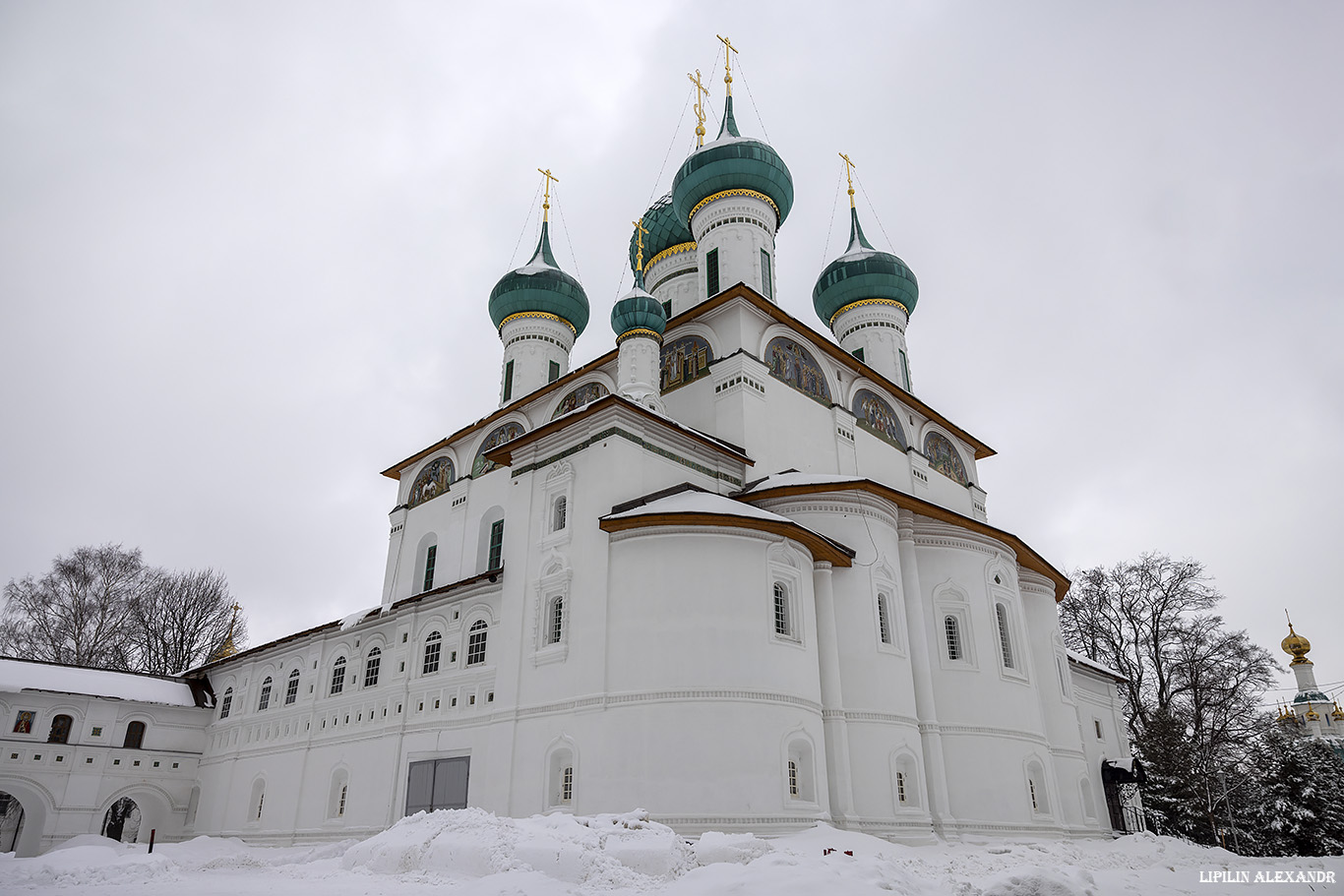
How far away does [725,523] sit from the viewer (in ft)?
42.7

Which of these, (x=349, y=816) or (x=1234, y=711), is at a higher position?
(x=1234, y=711)

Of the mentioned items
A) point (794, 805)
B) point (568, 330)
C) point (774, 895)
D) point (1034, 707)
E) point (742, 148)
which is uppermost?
point (742, 148)

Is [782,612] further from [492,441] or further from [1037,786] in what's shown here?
[492,441]

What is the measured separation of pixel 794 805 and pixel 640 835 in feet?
11.2

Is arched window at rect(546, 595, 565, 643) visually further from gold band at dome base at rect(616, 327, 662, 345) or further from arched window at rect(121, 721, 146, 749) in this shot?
arched window at rect(121, 721, 146, 749)

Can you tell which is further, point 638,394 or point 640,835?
point 638,394

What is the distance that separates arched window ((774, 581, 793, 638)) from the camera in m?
13.1

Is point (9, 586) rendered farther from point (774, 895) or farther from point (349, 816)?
point (774, 895)

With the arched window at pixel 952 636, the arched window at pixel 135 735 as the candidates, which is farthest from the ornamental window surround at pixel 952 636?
the arched window at pixel 135 735

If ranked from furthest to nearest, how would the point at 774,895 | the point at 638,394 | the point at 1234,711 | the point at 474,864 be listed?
the point at 1234,711 → the point at 638,394 → the point at 474,864 → the point at 774,895

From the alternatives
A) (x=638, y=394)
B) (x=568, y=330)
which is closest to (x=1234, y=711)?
(x=638, y=394)

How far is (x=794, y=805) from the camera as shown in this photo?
11.9m

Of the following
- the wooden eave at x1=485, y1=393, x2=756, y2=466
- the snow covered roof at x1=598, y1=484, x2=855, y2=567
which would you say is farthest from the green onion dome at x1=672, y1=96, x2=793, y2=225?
the snow covered roof at x1=598, y1=484, x2=855, y2=567

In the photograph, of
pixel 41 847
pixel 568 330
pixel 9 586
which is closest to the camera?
pixel 41 847
